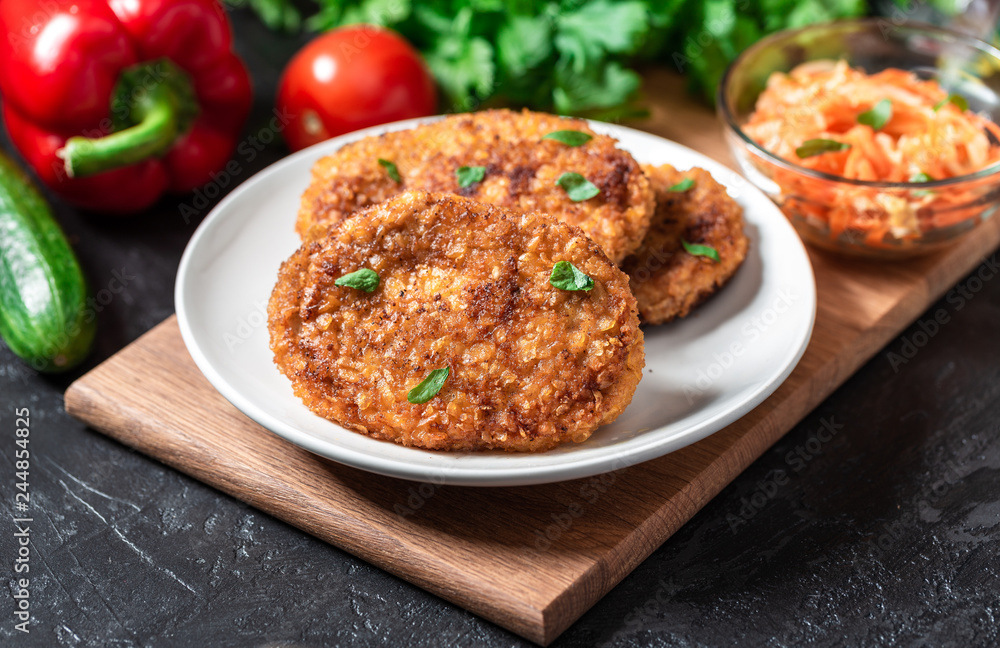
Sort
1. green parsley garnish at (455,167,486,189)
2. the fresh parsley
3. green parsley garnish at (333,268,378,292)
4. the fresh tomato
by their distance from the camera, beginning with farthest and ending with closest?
the fresh tomato < the fresh parsley < green parsley garnish at (455,167,486,189) < green parsley garnish at (333,268,378,292)

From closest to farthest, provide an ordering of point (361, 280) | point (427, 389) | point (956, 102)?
1. point (427, 389)
2. point (361, 280)
3. point (956, 102)

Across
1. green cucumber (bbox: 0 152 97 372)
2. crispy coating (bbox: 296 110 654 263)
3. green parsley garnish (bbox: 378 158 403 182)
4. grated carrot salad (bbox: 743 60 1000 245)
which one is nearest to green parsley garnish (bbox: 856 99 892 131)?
grated carrot salad (bbox: 743 60 1000 245)

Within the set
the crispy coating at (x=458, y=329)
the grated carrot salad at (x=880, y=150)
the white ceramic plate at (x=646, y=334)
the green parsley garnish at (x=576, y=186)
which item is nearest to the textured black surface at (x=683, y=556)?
the white ceramic plate at (x=646, y=334)

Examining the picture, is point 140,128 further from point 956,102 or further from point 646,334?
point 956,102

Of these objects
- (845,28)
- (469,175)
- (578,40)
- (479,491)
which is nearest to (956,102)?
(845,28)

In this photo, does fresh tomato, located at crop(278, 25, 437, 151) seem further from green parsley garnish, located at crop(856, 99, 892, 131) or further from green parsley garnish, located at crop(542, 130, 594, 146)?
green parsley garnish, located at crop(856, 99, 892, 131)
